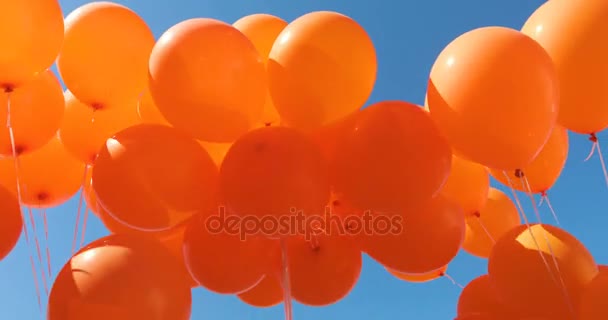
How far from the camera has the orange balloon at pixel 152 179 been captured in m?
2.00

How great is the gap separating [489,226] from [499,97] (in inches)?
52.0

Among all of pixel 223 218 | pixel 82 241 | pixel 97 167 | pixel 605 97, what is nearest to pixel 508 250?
pixel 605 97

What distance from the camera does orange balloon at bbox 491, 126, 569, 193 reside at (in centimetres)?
259

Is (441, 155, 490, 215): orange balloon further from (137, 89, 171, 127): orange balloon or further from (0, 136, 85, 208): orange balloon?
(0, 136, 85, 208): orange balloon

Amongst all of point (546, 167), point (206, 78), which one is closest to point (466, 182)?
point (546, 167)

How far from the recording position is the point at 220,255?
221cm

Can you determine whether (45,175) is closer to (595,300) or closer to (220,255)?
(220,255)

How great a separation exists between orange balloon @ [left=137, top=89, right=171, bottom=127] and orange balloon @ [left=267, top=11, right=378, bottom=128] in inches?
26.2

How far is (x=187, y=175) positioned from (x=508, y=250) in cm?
138

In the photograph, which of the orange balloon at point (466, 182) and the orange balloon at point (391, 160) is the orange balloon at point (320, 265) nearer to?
the orange balloon at point (391, 160)

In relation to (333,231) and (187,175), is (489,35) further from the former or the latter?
(187,175)

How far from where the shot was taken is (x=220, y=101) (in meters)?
2.03

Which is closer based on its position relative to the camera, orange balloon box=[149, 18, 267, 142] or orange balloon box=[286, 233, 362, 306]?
orange balloon box=[149, 18, 267, 142]

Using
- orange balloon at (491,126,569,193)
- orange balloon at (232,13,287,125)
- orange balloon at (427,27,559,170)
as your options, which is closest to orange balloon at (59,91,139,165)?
orange balloon at (232,13,287,125)
